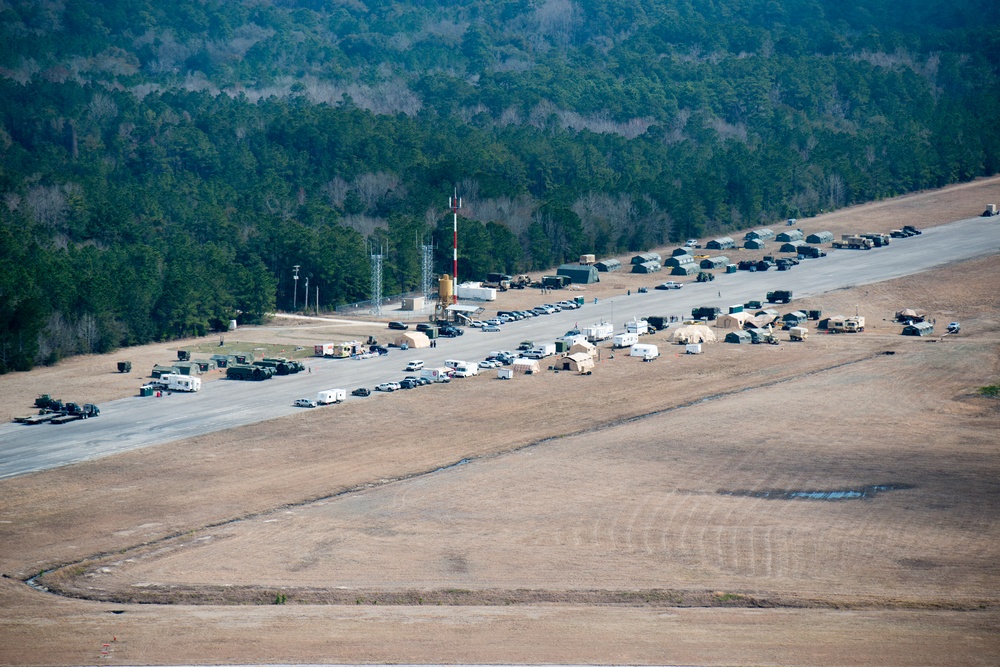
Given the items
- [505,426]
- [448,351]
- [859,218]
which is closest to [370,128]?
[859,218]

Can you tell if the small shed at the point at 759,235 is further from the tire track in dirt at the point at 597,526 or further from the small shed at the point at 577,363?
the tire track in dirt at the point at 597,526

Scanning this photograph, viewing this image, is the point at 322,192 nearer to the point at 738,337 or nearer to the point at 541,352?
the point at 541,352

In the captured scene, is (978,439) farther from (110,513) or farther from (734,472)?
(110,513)

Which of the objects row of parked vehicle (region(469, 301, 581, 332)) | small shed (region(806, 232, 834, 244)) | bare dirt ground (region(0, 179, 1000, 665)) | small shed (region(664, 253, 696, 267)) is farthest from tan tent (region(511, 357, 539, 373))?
small shed (region(806, 232, 834, 244))

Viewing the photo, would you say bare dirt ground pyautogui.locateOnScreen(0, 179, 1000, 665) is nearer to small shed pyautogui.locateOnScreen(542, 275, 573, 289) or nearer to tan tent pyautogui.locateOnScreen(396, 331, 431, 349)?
tan tent pyautogui.locateOnScreen(396, 331, 431, 349)

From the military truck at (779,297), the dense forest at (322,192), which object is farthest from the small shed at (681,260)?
the military truck at (779,297)

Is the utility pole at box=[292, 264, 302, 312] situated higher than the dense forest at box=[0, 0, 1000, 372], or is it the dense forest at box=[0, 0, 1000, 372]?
the dense forest at box=[0, 0, 1000, 372]
